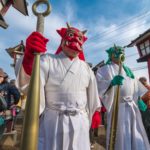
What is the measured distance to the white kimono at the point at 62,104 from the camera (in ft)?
6.61

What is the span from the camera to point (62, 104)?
6.94 feet

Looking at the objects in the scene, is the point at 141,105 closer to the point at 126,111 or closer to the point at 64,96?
the point at 126,111

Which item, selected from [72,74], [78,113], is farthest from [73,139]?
[72,74]

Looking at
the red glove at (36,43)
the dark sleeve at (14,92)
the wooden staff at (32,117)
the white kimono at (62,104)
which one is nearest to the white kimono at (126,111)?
the white kimono at (62,104)

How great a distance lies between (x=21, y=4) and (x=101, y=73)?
22.3ft

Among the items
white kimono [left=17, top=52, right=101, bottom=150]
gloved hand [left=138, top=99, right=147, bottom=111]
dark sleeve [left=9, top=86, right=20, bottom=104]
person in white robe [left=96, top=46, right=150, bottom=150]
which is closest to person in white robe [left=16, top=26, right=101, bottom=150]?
white kimono [left=17, top=52, right=101, bottom=150]

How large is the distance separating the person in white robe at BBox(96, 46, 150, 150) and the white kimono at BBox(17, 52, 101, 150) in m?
0.97

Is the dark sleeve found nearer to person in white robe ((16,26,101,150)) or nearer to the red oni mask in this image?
the red oni mask

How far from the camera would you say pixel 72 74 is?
2.25 m

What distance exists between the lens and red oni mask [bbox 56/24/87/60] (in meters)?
2.39

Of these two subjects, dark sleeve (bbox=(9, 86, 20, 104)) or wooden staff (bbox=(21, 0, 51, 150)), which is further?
dark sleeve (bbox=(9, 86, 20, 104))

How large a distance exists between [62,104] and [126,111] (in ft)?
5.31

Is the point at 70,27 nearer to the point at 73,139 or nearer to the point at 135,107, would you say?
the point at 73,139

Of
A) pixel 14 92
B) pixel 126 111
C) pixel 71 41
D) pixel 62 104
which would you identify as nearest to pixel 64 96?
pixel 62 104
